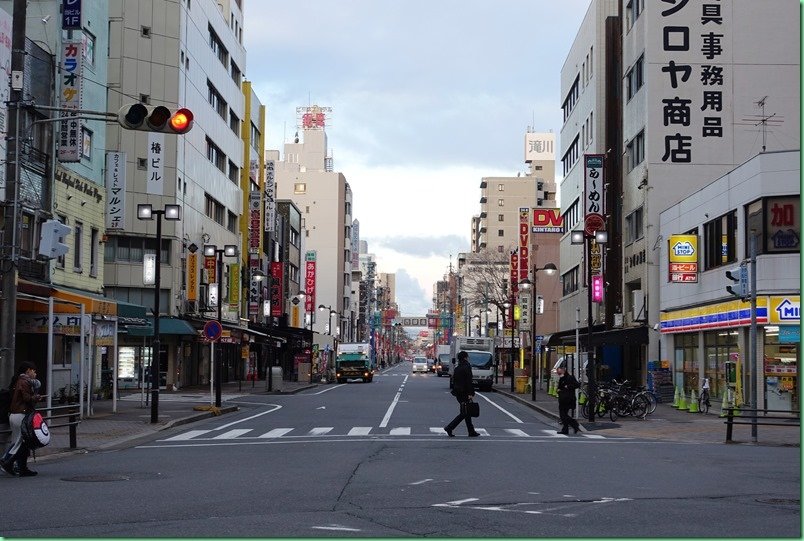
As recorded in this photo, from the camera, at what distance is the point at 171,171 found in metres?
56.1

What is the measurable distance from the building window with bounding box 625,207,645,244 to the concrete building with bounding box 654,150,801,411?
6702 millimetres

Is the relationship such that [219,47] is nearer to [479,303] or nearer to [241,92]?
[241,92]

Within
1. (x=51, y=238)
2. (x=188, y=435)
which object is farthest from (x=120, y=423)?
(x=51, y=238)

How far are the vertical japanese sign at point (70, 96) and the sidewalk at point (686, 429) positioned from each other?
719 inches

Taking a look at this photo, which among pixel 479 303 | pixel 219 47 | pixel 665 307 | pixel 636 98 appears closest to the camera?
pixel 665 307

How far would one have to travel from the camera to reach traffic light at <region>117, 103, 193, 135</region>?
50.1 feet

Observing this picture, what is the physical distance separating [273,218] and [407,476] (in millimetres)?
66639

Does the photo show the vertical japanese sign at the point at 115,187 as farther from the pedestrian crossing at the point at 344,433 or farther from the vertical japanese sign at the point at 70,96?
the pedestrian crossing at the point at 344,433

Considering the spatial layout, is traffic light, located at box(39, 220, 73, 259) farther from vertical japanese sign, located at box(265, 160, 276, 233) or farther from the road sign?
vertical japanese sign, located at box(265, 160, 276, 233)

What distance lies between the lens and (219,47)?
70625mm

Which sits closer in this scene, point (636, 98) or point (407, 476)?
point (407, 476)

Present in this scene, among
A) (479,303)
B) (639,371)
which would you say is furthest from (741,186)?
(479,303)

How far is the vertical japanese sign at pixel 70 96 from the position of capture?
3278 cm

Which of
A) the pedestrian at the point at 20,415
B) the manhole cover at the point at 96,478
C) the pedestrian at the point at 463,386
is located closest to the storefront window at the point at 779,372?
the pedestrian at the point at 463,386
